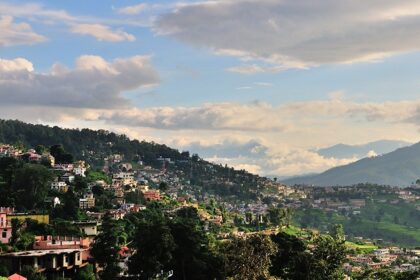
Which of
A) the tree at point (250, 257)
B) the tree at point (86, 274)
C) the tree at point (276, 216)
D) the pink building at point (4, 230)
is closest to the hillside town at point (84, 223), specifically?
the pink building at point (4, 230)

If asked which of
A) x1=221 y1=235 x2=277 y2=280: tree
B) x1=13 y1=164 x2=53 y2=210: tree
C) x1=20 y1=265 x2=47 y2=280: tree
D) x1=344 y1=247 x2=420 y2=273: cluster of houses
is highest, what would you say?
x1=13 y1=164 x2=53 y2=210: tree

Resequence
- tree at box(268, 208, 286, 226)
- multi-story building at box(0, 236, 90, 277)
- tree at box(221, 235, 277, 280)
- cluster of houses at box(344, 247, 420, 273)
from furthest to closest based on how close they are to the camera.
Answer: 1. tree at box(268, 208, 286, 226)
2. cluster of houses at box(344, 247, 420, 273)
3. multi-story building at box(0, 236, 90, 277)
4. tree at box(221, 235, 277, 280)

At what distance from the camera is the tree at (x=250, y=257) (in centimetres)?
4931

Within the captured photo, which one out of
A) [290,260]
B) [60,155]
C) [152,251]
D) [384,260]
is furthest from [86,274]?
[60,155]

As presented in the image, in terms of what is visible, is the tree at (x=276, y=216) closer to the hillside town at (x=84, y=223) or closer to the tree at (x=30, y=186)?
the hillside town at (x=84, y=223)

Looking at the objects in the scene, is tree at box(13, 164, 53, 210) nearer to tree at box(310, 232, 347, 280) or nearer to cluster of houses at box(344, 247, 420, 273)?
cluster of houses at box(344, 247, 420, 273)

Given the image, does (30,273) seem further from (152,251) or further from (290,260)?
(290,260)

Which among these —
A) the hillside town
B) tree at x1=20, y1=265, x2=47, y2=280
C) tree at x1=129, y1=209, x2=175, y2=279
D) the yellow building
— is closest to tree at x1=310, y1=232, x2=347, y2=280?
the hillside town

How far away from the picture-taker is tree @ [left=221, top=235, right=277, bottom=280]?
49312 millimetres

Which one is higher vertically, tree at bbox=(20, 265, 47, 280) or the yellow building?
the yellow building

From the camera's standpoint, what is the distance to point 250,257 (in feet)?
163

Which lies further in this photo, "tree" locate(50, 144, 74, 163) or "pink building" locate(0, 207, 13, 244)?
"tree" locate(50, 144, 74, 163)

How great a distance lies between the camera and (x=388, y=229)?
199 m

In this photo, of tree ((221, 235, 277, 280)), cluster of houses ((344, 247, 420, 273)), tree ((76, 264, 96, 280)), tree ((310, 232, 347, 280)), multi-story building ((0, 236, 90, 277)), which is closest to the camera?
tree ((221, 235, 277, 280))
